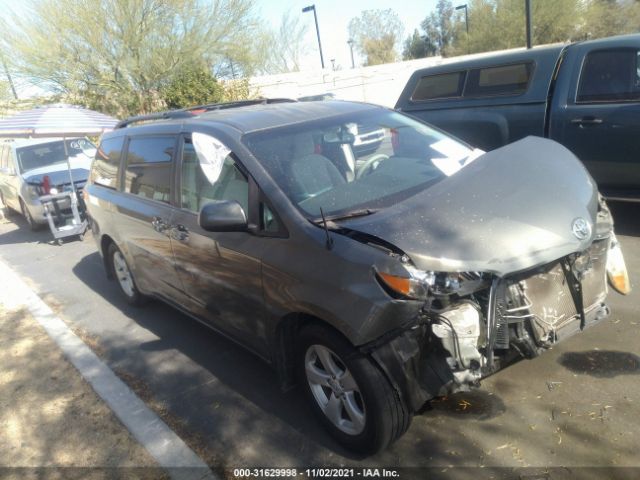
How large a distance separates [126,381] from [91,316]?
70.3 inches

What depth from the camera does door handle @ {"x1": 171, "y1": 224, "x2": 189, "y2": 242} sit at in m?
3.85

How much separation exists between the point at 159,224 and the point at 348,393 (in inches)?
84.9

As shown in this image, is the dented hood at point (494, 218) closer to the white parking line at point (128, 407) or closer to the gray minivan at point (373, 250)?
the gray minivan at point (373, 250)

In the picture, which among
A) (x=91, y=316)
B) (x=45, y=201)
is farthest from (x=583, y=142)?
(x=45, y=201)

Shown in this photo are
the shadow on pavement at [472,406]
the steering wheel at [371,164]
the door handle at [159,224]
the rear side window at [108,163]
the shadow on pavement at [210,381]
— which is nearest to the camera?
the shadow on pavement at [472,406]

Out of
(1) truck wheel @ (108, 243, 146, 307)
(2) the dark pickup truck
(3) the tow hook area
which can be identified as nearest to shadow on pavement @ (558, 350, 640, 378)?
(3) the tow hook area

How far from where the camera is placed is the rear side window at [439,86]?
682 cm

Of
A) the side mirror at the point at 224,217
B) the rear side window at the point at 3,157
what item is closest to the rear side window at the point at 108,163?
the side mirror at the point at 224,217

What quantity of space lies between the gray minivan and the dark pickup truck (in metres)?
2.32

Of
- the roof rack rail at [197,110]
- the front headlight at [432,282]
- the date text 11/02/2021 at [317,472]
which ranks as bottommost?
the date text 11/02/2021 at [317,472]

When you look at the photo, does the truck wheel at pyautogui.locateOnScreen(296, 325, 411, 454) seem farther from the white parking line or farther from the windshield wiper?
the white parking line

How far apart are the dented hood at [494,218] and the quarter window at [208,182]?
2.89 ft

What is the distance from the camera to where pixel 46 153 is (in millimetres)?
11047

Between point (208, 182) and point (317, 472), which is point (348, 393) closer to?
point (317, 472)
